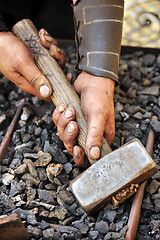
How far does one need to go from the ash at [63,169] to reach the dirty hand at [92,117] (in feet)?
0.67

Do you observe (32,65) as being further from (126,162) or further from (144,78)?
(144,78)

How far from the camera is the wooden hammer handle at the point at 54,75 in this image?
5.77ft

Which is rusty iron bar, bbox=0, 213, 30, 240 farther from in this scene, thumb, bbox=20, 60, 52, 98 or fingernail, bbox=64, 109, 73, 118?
thumb, bbox=20, 60, 52, 98

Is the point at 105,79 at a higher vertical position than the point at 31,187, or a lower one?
higher

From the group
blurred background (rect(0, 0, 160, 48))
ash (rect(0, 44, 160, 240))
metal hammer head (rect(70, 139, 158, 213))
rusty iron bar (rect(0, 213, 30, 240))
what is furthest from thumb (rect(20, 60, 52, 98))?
blurred background (rect(0, 0, 160, 48))

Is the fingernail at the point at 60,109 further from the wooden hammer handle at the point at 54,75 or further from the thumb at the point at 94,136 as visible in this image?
the thumb at the point at 94,136

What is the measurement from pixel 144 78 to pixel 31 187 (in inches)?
58.0

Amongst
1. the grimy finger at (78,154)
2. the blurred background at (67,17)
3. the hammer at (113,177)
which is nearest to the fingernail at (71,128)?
the grimy finger at (78,154)

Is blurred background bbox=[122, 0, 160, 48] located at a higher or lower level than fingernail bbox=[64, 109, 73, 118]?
lower

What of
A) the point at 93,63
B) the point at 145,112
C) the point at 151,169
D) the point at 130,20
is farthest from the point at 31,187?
the point at 130,20

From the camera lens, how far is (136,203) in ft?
5.26

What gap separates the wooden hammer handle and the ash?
0.31 m

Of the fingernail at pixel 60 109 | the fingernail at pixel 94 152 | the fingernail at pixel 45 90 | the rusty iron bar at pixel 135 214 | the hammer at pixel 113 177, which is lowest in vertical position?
the rusty iron bar at pixel 135 214

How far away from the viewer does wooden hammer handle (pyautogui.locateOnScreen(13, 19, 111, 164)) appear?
1.76m
